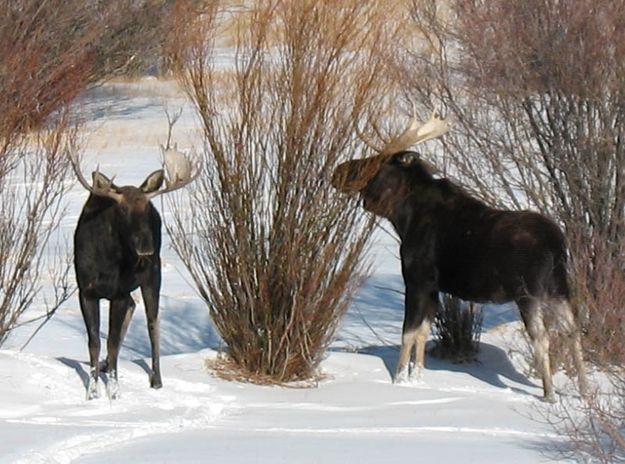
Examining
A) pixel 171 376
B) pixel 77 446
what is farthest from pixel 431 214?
pixel 77 446

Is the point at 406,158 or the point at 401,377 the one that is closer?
the point at 401,377

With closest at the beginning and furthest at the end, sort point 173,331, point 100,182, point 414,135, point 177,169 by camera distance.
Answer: point 100,182, point 177,169, point 414,135, point 173,331

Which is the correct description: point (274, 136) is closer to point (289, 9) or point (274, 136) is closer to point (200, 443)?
→ point (289, 9)

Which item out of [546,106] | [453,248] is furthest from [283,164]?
[546,106]

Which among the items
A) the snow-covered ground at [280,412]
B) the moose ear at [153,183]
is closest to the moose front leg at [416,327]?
the snow-covered ground at [280,412]

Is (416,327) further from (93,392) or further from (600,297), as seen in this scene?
(93,392)

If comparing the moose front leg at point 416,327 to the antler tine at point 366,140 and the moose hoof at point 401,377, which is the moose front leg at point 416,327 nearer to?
the moose hoof at point 401,377

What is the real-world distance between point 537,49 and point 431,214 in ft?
8.62

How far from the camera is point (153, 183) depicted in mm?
11141

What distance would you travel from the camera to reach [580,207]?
14.5 m

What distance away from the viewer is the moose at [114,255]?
35.8 ft

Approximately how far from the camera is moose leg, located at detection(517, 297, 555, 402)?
1171cm

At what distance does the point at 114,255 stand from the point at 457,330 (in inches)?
145

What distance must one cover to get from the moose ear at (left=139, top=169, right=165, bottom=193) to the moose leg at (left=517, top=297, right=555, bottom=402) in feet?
9.63
